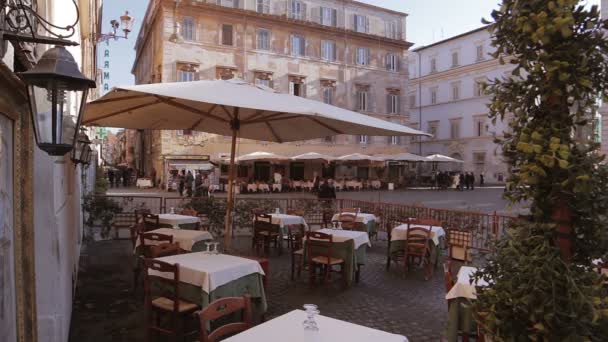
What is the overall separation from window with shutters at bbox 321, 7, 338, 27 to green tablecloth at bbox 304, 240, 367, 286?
30.4 metres

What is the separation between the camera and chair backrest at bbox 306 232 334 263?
7273 millimetres

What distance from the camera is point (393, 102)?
1499 inches

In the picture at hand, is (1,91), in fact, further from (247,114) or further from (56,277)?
(247,114)

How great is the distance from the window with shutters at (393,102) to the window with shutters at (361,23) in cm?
551

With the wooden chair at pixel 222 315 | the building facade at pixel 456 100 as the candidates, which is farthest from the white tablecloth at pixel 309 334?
the building facade at pixel 456 100

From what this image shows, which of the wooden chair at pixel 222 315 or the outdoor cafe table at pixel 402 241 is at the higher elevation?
the wooden chair at pixel 222 315

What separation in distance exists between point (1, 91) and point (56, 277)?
2.19 m

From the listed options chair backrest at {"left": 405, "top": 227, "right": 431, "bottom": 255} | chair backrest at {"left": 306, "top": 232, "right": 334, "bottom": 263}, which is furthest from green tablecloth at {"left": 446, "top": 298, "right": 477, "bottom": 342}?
chair backrest at {"left": 405, "top": 227, "right": 431, "bottom": 255}

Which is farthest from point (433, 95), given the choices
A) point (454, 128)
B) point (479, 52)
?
point (479, 52)

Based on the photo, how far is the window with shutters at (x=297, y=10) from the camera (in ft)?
112

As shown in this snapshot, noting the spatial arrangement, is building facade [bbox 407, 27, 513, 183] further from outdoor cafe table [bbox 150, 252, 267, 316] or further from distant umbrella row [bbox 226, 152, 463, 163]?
outdoor cafe table [bbox 150, 252, 267, 316]

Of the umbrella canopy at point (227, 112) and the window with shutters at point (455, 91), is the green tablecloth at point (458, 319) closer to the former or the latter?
the umbrella canopy at point (227, 112)

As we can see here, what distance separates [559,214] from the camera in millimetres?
2344

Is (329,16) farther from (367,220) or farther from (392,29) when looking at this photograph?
(367,220)
